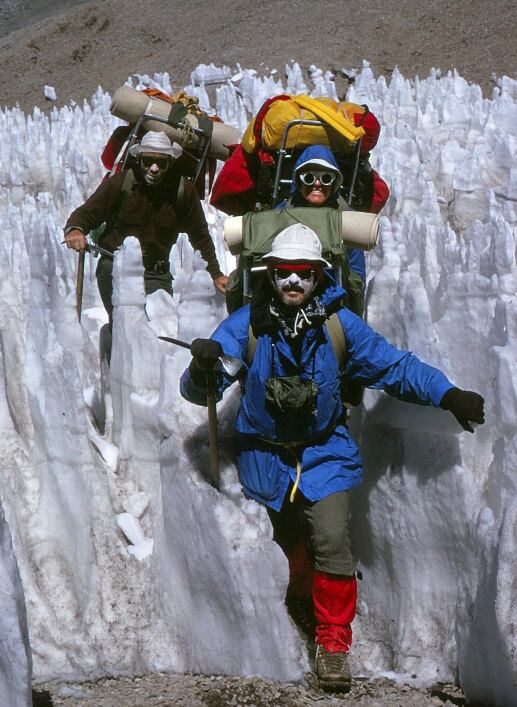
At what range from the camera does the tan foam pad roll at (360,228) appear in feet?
13.0

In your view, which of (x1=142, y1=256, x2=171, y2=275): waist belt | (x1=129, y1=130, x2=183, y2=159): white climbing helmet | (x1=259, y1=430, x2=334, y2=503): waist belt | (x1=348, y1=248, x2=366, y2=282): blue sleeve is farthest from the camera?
(x1=142, y1=256, x2=171, y2=275): waist belt

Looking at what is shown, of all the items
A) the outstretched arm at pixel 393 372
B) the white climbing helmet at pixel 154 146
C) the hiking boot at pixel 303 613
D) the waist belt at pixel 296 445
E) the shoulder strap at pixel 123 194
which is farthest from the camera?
the shoulder strap at pixel 123 194

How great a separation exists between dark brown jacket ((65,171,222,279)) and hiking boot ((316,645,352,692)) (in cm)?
237

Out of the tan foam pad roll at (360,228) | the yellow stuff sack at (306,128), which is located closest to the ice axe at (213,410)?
the tan foam pad roll at (360,228)

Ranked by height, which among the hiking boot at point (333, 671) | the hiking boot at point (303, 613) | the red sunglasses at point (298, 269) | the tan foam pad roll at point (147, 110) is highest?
the tan foam pad roll at point (147, 110)

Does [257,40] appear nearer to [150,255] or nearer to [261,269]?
[150,255]

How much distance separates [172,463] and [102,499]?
0.36 meters

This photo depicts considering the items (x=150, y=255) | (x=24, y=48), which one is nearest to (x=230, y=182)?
(x=150, y=255)

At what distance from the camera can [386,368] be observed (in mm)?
3479

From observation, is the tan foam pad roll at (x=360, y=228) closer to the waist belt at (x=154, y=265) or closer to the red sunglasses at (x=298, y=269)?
the red sunglasses at (x=298, y=269)

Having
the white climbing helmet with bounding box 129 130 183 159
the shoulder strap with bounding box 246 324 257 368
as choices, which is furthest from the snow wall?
the white climbing helmet with bounding box 129 130 183 159

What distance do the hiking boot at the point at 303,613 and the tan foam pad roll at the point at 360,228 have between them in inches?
60.7

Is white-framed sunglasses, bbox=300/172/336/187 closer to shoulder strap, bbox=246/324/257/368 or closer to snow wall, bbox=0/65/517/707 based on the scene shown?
snow wall, bbox=0/65/517/707

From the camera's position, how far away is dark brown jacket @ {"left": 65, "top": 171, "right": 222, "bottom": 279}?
5.16m
